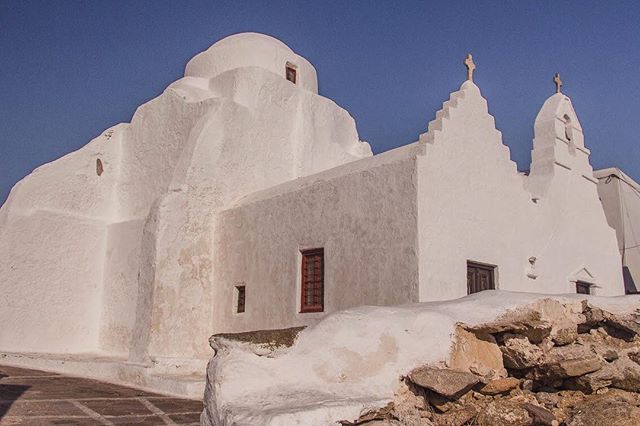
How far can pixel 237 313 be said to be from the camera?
10.5 m

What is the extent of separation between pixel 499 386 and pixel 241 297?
6.92 metres

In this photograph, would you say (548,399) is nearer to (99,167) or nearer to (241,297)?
(241,297)

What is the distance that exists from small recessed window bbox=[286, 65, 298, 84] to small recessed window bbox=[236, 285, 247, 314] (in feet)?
18.0

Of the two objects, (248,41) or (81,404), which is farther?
(248,41)

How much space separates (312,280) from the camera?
31.0 feet

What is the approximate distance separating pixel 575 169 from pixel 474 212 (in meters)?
4.20

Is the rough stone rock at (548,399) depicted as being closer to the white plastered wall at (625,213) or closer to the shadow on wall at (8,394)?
the shadow on wall at (8,394)

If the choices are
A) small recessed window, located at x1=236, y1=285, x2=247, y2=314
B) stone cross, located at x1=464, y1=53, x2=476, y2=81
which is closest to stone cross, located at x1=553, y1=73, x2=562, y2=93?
stone cross, located at x1=464, y1=53, x2=476, y2=81

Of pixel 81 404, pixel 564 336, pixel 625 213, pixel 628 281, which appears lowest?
pixel 81 404

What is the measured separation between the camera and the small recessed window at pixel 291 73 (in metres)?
14.1

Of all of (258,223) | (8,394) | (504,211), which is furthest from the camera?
(258,223)

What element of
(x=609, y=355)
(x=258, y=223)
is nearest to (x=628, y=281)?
(x=258, y=223)

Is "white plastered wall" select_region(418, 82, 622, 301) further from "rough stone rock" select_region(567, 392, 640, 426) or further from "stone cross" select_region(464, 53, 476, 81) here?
"rough stone rock" select_region(567, 392, 640, 426)

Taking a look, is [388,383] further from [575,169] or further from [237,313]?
[575,169]
